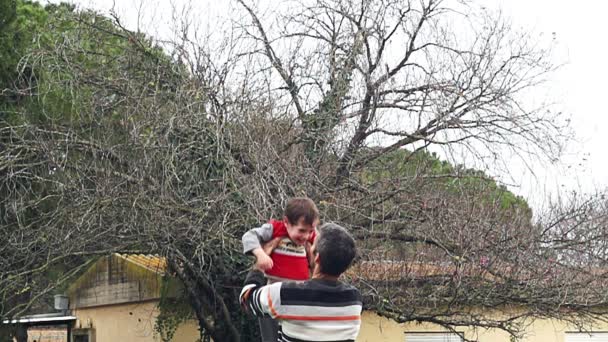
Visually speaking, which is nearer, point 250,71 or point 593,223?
point 250,71

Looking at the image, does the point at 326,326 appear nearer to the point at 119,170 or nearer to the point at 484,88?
the point at 119,170

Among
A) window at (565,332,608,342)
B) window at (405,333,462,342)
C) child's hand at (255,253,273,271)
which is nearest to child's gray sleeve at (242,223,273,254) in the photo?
child's hand at (255,253,273,271)

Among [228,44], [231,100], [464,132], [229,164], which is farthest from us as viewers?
[464,132]

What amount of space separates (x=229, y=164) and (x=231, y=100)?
1.10 meters

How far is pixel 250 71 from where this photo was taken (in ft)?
36.7

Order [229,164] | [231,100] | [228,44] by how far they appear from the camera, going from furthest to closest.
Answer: [228,44]
[231,100]
[229,164]

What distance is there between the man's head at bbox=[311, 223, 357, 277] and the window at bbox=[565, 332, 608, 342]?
13356 mm

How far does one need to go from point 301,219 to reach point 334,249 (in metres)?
0.74

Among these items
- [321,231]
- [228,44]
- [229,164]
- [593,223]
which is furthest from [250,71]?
[321,231]

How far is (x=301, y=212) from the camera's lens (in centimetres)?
487

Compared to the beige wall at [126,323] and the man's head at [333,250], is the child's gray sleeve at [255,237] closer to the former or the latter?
the man's head at [333,250]

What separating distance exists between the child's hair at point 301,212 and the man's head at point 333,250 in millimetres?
639

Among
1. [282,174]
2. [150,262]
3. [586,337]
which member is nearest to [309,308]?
[282,174]

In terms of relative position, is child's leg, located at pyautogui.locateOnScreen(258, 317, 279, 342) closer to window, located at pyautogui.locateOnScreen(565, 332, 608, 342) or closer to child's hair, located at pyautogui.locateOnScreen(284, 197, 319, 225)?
child's hair, located at pyautogui.locateOnScreen(284, 197, 319, 225)
